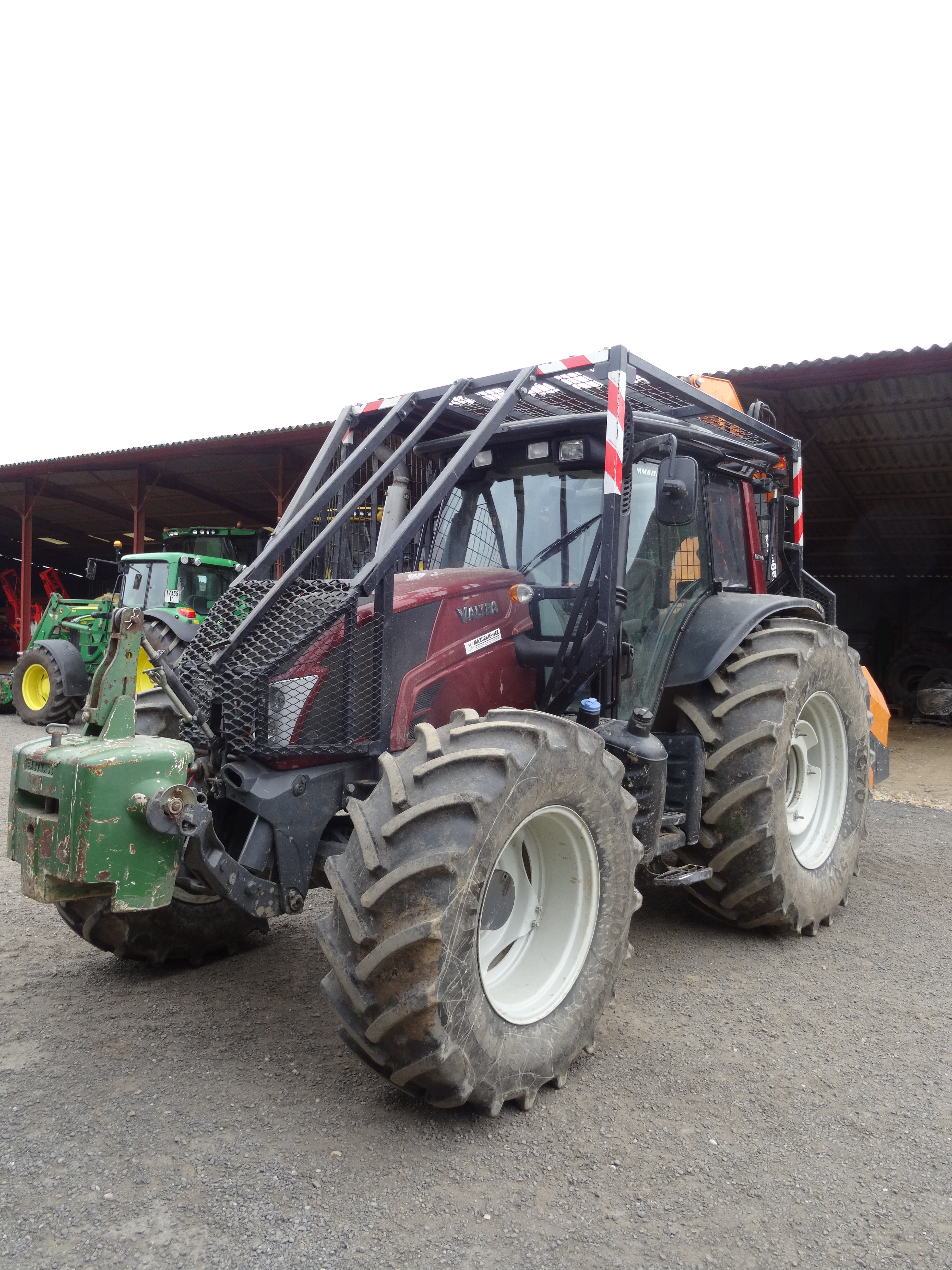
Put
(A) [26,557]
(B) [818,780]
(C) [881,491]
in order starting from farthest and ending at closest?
1. (A) [26,557]
2. (C) [881,491]
3. (B) [818,780]

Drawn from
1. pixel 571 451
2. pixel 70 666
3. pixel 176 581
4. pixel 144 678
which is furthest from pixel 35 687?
pixel 571 451

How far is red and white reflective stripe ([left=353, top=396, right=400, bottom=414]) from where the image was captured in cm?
403

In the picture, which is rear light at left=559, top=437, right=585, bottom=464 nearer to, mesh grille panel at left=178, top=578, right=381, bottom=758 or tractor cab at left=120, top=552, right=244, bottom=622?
mesh grille panel at left=178, top=578, right=381, bottom=758

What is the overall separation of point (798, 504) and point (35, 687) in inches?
445

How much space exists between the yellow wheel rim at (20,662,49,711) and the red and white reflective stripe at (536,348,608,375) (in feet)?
37.1

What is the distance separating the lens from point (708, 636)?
428cm

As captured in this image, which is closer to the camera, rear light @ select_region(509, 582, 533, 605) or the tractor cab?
rear light @ select_region(509, 582, 533, 605)

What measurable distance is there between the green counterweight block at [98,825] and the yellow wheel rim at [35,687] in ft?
36.6

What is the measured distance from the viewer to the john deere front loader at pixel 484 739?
262 centimetres

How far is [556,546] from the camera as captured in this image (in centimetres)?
401

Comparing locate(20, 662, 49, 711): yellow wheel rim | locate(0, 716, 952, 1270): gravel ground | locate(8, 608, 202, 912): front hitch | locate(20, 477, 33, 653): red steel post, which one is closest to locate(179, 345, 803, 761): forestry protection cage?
locate(8, 608, 202, 912): front hitch

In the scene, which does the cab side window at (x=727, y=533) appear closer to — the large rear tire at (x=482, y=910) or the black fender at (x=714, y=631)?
the black fender at (x=714, y=631)

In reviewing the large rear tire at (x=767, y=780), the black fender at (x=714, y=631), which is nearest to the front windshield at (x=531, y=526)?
the black fender at (x=714, y=631)

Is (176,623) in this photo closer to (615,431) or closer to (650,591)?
(650,591)
